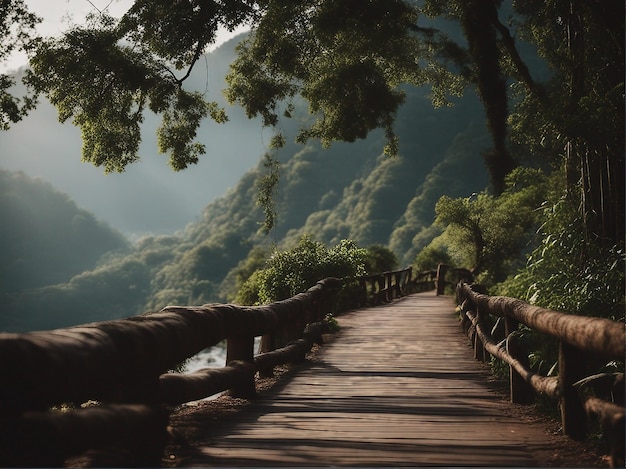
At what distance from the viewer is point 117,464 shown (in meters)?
2.58

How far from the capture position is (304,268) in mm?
14445

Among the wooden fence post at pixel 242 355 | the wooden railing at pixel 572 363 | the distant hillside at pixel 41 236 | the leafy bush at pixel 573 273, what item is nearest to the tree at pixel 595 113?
the leafy bush at pixel 573 273

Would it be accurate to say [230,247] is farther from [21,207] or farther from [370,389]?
[370,389]

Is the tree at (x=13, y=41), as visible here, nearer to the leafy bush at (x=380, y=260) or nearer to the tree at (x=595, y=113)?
the tree at (x=595, y=113)

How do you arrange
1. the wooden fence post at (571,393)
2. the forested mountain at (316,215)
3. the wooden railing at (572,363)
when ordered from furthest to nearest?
the forested mountain at (316,215) → the wooden fence post at (571,393) → the wooden railing at (572,363)

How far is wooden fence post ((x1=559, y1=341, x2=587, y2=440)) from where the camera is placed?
376 centimetres

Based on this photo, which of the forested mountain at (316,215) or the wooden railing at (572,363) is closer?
the wooden railing at (572,363)

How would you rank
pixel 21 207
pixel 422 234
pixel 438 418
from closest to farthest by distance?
pixel 438 418 < pixel 422 234 < pixel 21 207

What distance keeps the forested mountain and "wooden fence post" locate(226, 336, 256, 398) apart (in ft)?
247

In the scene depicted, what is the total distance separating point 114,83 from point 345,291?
8.35m

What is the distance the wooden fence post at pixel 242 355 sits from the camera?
5.28 metres

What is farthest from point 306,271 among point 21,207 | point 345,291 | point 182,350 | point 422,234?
point 21,207

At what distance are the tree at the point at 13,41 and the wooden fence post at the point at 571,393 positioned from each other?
A: 12.7m

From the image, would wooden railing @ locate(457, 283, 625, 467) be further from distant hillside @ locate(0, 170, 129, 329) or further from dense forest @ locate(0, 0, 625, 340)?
distant hillside @ locate(0, 170, 129, 329)
